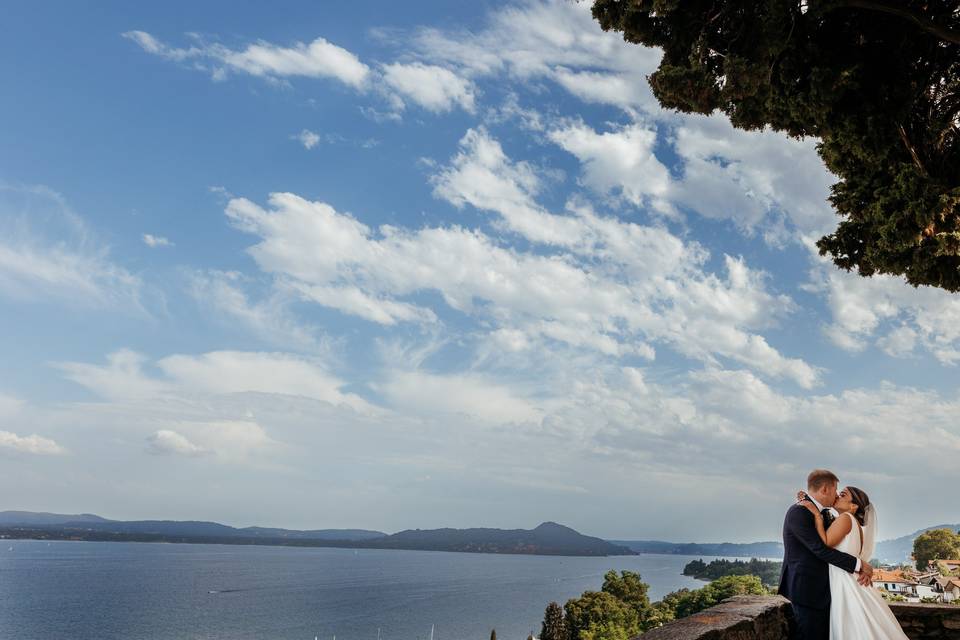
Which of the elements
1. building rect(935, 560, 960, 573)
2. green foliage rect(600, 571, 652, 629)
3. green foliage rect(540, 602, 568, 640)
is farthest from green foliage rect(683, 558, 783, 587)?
building rect(935, 560, 960, 573)

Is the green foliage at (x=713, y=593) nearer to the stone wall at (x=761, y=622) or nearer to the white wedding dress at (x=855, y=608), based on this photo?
the stone wall at (x=761, y=622)

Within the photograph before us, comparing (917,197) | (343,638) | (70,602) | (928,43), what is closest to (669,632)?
(917,197)

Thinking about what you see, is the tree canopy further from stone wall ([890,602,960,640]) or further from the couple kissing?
the couple kissing

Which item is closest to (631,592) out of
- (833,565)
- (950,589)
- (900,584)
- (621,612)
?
(621,612)

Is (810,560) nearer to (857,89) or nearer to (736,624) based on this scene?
(736,624)

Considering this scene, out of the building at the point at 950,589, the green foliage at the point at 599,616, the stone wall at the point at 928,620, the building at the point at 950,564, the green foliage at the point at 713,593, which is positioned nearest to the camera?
the stone wall at the point at 928,620

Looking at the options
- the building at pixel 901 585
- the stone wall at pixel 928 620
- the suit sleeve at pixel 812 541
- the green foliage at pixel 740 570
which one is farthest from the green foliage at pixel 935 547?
the suit sleeve at pixel 812 541

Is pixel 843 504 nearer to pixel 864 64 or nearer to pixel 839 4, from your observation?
pixel 839 4

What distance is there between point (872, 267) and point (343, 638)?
91.2m

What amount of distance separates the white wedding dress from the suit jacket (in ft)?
0.21

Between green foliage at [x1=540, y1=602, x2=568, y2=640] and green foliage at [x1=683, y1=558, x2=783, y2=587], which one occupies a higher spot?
green foliage at [x1=540, y1=602, x2=568, y2=640]

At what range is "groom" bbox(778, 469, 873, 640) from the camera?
3.92 metres

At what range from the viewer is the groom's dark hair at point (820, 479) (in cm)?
400

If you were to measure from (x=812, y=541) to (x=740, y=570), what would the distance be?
132m
